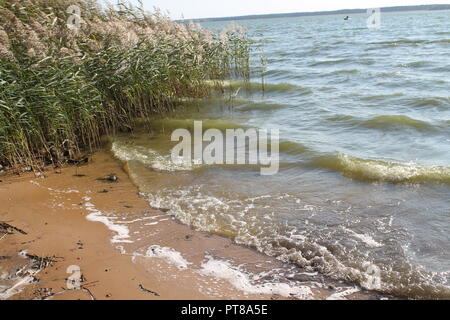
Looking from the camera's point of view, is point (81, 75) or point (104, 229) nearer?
point (104, 229)

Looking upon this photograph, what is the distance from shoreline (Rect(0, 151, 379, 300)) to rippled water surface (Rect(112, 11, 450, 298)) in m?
0.33

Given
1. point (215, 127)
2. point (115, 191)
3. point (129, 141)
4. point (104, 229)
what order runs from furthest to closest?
point (215, 127) → point (129, 141) → point (115, 191) → point (104, 229)

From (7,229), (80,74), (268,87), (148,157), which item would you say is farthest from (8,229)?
(268,87)

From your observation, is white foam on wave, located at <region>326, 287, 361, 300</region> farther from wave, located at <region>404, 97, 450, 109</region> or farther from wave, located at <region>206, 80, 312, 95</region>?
wave, located at <region>206, 80, 312, 95</region>

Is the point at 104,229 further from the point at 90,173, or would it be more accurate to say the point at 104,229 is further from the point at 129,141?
the point at 129,141

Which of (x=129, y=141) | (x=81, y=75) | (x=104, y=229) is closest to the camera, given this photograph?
(x=104, y=229)

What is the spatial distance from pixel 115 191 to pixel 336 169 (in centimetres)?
374

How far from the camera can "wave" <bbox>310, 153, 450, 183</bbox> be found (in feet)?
22.3

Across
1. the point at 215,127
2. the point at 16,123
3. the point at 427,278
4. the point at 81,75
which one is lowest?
the point at 427,278

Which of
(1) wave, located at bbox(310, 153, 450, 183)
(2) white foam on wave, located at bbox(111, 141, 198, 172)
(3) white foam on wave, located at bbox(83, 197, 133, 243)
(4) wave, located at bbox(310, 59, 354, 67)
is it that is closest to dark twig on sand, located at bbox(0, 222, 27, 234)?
(3) white foam on wave, located at bbox(83, 197, 133, 243)

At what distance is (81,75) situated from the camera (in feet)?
26.7

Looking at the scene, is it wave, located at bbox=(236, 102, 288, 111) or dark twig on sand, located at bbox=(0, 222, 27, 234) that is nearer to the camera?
dark twig on sand, located at bbox=(0, 222, 27, 234)

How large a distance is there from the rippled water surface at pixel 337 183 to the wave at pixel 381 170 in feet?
0.06
